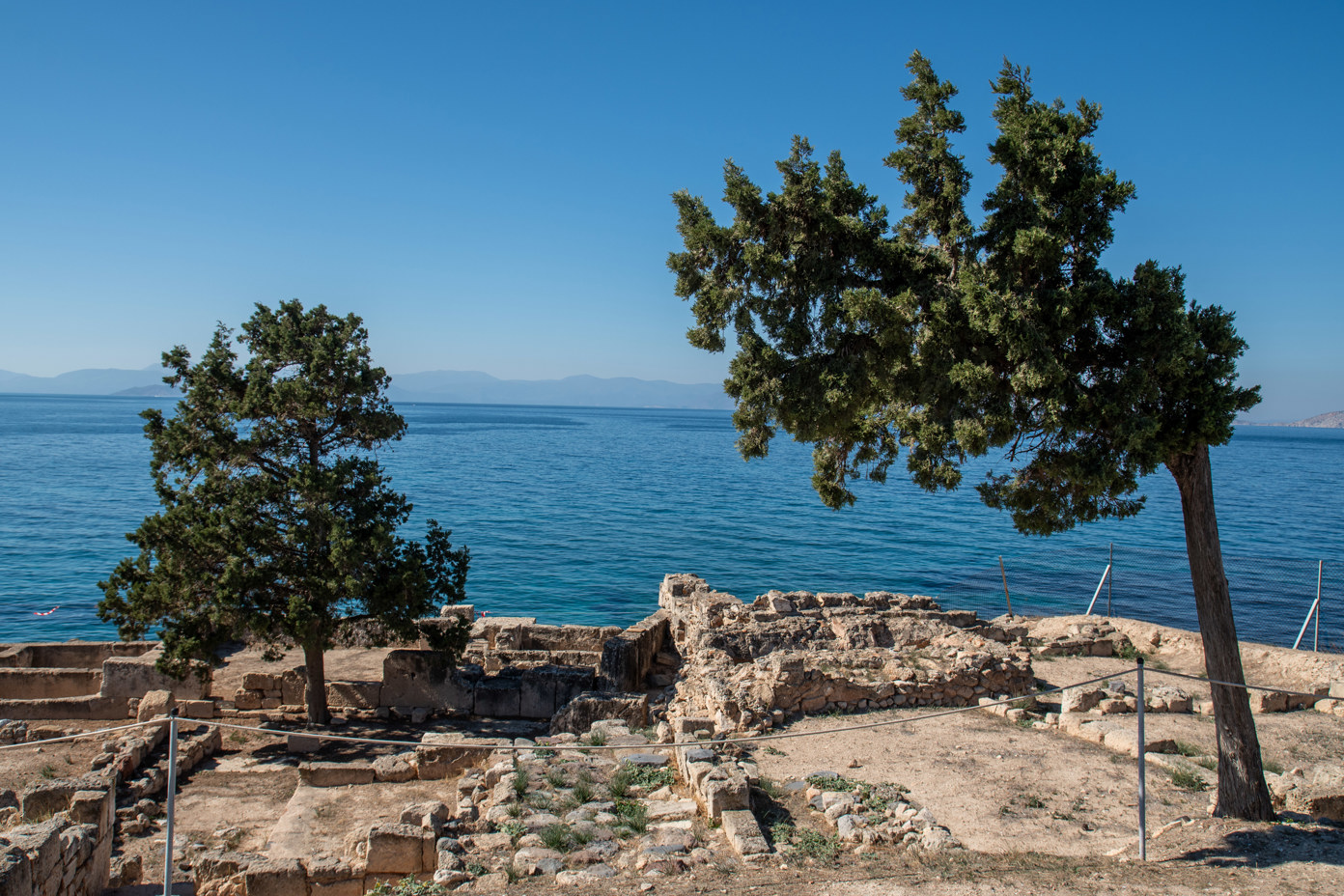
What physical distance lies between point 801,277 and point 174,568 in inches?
531

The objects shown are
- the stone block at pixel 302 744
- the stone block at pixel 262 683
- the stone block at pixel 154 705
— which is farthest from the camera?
the stone block at pixel 262 683

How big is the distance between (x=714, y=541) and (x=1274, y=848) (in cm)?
4254

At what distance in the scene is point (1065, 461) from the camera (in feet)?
31.4

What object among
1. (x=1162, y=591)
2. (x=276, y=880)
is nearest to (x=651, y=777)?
(x=276, y=880)

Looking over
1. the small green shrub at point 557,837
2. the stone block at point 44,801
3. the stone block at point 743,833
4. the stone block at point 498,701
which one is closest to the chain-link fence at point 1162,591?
→ the stone block at point 498,701

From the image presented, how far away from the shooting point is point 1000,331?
355 inches

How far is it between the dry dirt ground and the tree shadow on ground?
2cm

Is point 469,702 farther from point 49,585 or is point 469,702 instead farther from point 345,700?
point 49,585

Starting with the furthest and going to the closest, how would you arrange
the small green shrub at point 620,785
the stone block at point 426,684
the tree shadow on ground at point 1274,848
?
the stone block at point 426,684 → the small green shrub at point 620,785 → the tree shadow on ground at point 1274,848

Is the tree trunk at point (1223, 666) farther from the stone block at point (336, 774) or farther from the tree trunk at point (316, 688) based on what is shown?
the tree trunk at point (316, 688)

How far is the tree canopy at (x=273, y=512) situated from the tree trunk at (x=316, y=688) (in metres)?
0.03

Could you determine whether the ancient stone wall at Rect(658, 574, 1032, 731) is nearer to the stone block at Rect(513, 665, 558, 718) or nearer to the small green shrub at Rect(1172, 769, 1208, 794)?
the stone block at Rect(513, 665, 558, 718)

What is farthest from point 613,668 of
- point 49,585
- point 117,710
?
point 49,585

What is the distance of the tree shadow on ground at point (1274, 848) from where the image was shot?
846cm
